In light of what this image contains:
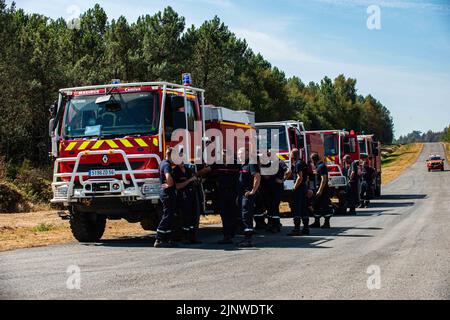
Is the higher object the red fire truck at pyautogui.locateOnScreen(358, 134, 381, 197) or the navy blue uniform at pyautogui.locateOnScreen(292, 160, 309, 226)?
the red fire truck at pyautogui.locateOnScreen(358, 134, 381, 197)

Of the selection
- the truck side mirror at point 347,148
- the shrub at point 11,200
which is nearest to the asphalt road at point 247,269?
the truck side mirror at point 347,148

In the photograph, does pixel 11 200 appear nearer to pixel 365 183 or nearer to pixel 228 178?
pixel 228 178

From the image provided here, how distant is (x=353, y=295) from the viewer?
6.66 meters

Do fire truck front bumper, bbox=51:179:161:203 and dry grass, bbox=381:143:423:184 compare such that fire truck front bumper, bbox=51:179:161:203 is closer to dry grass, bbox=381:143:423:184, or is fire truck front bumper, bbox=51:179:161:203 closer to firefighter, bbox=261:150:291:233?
firefighter, bbox=261:150:291:233

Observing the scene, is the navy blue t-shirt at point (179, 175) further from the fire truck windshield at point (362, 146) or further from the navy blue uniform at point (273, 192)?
the fire truck windshield at point (362, 146)

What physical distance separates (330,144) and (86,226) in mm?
12553

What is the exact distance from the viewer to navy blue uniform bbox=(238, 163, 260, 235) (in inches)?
460

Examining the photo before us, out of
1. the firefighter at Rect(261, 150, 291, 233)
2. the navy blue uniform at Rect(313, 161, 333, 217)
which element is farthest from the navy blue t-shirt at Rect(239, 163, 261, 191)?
the navy blue uniform at Rect(313, 161, 333, 217)

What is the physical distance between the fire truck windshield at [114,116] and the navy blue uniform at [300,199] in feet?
12.7

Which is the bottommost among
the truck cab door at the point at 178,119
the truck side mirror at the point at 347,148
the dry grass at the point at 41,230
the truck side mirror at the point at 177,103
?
the dry grass at the point at 41,230

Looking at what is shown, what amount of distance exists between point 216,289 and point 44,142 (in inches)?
1442

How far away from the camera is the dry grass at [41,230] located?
1325 cm
